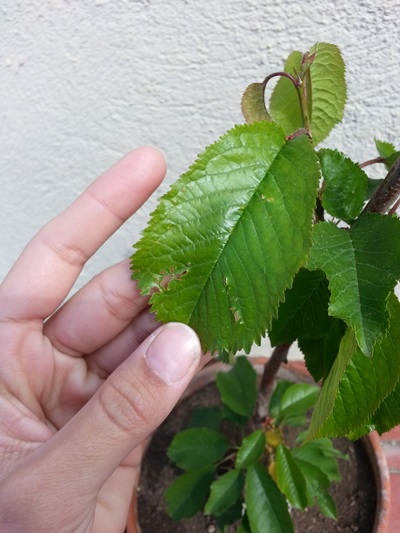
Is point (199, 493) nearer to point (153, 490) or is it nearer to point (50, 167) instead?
point (153, 490)

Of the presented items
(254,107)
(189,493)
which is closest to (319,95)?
(254,107)

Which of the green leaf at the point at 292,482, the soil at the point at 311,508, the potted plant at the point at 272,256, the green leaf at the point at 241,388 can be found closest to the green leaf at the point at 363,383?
the potted plant at the point at 272,256

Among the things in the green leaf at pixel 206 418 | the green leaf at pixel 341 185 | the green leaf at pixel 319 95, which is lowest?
the green leaf at pixel 206 418

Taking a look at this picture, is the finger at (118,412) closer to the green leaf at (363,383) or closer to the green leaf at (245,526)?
the green leaf at (363,383)

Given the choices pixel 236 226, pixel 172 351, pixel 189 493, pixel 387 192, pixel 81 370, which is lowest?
pixel 189 493

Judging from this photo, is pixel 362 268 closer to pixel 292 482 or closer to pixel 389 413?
pixel 389 413

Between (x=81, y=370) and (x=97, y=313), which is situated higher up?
(x=97, y=313)

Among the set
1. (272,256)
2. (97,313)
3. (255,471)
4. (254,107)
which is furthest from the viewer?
(255,471)
